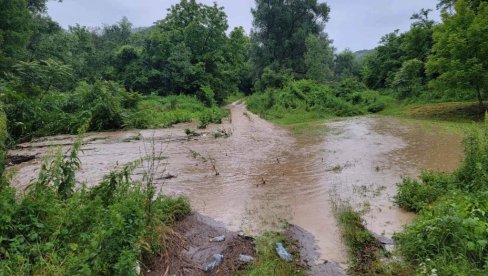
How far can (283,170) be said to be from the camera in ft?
28.3

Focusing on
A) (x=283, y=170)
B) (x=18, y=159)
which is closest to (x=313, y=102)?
(x=283, y=170)

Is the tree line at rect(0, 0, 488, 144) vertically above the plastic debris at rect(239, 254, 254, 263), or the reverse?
the tree line at rect(0, 0, 488, 144)

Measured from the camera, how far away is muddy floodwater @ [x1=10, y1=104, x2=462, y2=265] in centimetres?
548

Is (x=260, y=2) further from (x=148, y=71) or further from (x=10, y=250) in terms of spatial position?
(x=10, y=250)

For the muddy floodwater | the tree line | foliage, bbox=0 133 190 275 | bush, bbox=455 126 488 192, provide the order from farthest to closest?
the tree line → the muddy floodwater → bush, bbox=455 126 488 192 → foliage, bbox=0 133 190 275

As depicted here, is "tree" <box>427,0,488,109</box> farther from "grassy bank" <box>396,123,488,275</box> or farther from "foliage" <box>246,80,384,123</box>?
"grassy bank" <box>396,123,488,275</box>

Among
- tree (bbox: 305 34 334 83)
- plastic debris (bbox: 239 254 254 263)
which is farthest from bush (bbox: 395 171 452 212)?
tree (bbox: 305 34 334 83)

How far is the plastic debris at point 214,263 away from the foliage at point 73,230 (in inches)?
24.5

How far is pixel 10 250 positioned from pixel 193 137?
10.1 meters

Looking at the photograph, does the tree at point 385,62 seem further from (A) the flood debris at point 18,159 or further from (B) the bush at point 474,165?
(A) the flood debris at point 18,159

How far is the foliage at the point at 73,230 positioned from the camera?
3014 mm

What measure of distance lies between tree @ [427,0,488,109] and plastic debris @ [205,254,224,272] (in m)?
16.4

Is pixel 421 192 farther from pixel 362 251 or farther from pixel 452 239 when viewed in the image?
pixel 452 239

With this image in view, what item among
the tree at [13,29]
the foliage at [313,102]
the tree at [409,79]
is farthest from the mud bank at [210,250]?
the tree at [409,79]
